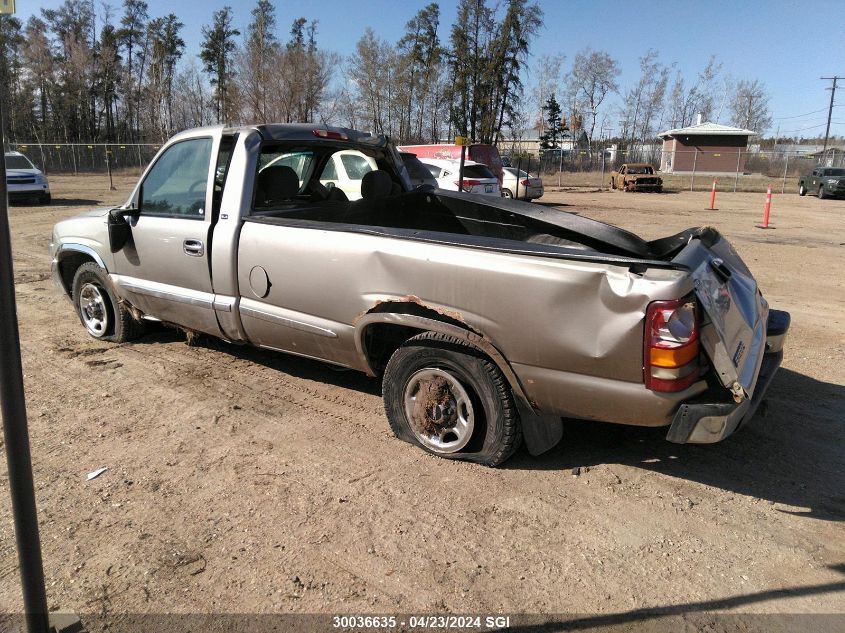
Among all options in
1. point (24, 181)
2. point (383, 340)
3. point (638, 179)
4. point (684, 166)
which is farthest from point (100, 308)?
point (684, 166)

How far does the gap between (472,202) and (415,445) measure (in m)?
2.16

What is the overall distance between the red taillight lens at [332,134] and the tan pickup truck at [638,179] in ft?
105

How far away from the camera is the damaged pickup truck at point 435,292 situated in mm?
3016

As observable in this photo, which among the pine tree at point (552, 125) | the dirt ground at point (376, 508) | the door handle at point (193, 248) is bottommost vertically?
the dirt ground at point (376, 508)

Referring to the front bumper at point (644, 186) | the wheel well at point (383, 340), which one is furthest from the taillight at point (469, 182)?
the front bumper at point (644, 186)

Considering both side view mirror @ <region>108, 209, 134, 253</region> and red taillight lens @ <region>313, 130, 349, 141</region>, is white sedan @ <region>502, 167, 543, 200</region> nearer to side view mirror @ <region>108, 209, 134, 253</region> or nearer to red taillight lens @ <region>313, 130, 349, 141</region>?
red taillight lens @ <region>313, 130, 349, 141</region>

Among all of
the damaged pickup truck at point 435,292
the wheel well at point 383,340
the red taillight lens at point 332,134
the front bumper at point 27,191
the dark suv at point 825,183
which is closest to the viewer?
the damaged pickup truck at point 435,292

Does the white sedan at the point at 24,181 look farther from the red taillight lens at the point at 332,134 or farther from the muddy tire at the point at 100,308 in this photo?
the red taillight lens at the point at 332,134

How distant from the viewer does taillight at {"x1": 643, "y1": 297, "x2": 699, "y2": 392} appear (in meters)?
2.88

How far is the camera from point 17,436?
6.42 feet

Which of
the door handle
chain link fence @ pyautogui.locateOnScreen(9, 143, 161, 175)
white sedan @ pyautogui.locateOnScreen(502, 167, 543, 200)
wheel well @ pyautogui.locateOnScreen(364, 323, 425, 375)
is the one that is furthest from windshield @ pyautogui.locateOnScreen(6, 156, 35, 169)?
chain link fence @ pyautogui.locateOnScreen(9, 143, 161, 175)

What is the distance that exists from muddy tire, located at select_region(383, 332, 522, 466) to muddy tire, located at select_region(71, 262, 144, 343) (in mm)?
3147

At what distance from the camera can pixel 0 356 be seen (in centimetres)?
190

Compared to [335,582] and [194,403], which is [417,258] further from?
[194,403]
